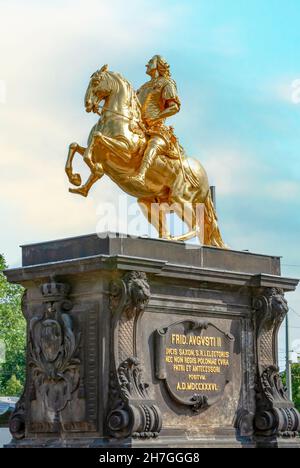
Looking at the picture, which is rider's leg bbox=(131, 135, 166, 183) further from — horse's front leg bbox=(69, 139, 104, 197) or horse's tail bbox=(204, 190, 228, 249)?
horse's tail bbox=(204, 190, 228, 249)

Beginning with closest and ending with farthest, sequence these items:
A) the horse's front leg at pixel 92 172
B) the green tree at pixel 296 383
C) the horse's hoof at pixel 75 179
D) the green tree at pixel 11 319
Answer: the horse's front leg at pixel 92 172, the horse's hoof at pixel 75 179, the green tree at pixel 296 383, the green tree at pixel 11 319

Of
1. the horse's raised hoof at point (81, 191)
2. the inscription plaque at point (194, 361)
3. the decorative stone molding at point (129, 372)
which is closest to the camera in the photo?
the decorative stone molding at point (129, 372)

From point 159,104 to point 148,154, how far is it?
1358 mm

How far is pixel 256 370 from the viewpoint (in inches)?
919

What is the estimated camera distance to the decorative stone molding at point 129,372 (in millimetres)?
20641

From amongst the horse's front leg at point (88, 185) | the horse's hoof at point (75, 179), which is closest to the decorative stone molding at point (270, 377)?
the horse's front leg at point (88, 185)

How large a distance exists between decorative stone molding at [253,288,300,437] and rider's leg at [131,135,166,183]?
9.76ft

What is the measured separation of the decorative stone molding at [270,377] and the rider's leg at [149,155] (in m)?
2.97

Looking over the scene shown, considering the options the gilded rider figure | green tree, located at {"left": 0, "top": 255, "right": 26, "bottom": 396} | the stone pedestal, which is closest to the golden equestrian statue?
the gilded rider figure

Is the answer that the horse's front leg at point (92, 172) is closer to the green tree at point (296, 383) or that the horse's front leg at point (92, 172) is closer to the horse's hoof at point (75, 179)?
the horse's hoof at point (75, 179)
